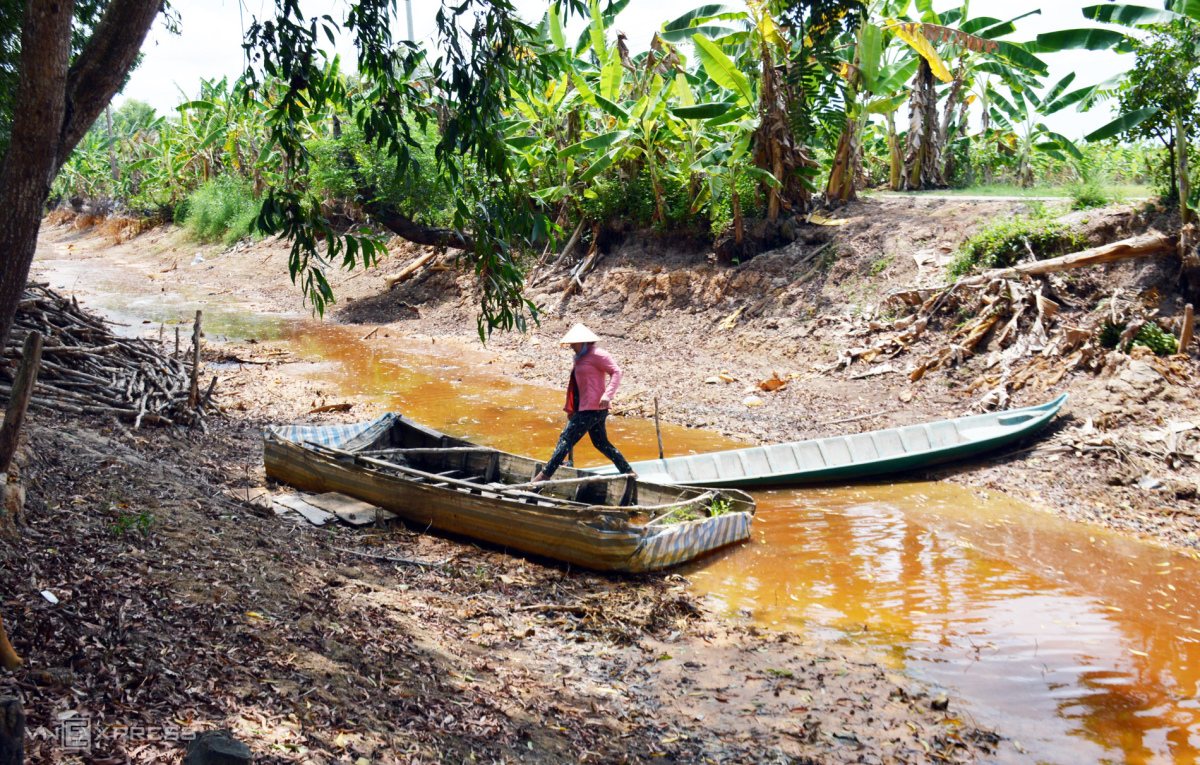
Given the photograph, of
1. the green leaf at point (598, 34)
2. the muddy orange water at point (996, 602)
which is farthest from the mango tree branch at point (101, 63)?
the green leaf at point (598, 34)

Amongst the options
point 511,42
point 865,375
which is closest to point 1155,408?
point 865,375

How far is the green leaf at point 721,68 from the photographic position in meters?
13.7

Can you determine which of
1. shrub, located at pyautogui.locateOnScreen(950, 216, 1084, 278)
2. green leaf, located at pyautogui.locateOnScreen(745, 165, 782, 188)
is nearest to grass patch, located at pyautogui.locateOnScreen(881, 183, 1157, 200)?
shrub, located at pyautogui.locateOnScreen(950, 216, 1084, 278)

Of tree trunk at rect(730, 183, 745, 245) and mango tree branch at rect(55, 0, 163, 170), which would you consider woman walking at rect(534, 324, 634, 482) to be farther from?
tree trunk at rect(730, 183, 745, 245)

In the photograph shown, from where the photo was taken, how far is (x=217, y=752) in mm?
2410

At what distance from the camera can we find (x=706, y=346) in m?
15.5

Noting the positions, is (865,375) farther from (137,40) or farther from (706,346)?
(137,40)

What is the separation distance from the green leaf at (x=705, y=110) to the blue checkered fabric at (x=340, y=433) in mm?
8315

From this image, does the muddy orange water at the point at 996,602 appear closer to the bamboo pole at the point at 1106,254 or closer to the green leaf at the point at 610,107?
the bamboo pole at the point at 1106,254

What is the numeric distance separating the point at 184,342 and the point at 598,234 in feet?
32.2

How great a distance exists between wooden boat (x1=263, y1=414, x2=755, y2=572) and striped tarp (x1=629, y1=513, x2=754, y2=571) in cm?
1

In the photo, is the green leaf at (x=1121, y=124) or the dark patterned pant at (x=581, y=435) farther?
the green leaf at (x=1121, y=124)

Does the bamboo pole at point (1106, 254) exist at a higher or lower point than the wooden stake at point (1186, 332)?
higher

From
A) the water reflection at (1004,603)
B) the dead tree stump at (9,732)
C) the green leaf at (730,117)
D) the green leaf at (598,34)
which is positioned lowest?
the water reflection at (1004,603)
